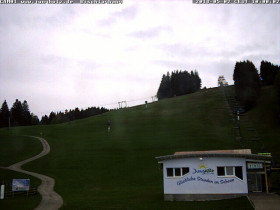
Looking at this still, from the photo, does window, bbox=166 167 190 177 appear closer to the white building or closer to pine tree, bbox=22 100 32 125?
the white building

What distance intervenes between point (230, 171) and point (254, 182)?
10.2 feet

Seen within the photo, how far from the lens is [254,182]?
27.5 metres

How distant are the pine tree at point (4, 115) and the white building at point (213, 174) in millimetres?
122786

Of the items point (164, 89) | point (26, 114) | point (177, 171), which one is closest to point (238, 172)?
point (177, 171)

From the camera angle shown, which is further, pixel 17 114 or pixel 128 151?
pixel 17 114

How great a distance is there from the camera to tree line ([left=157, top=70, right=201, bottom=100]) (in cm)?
15612

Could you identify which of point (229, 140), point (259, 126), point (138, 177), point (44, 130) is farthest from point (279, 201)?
point (44, 130)

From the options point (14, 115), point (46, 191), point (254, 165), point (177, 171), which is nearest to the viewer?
point (254, 165)

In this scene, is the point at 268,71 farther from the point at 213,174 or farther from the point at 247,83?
the point at 213,174

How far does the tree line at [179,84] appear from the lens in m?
156

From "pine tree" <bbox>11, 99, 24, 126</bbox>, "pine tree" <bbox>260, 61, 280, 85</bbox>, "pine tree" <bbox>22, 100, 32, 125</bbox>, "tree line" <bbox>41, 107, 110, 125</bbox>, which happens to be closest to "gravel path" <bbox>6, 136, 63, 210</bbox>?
"pine tree" <bbox>11, 99, 24, 126</bbox>

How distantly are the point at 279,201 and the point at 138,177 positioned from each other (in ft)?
77.5

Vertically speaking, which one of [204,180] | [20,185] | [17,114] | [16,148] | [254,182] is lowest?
[20,185]

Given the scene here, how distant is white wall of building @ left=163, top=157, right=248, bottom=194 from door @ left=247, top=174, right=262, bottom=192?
2.32 m
